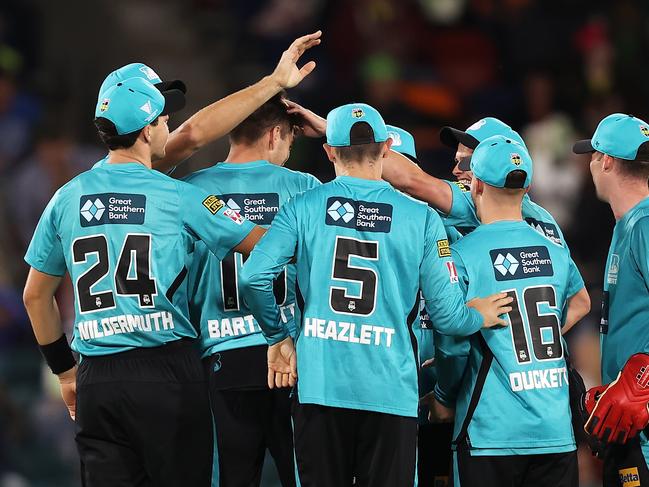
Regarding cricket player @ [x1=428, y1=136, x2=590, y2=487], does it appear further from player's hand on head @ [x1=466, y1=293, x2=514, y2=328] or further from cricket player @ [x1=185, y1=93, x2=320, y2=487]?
cricket player @ [x1=185, y1=93, x2=320, y2=487]

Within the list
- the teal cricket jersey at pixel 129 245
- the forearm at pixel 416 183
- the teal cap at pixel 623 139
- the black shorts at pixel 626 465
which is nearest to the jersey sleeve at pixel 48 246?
the teal cricket jersey at pixel 129 245

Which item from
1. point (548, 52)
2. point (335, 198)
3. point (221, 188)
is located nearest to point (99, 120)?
point (221, 188)

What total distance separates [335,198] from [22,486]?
5.91 meters

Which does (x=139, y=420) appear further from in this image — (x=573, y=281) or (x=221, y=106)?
(x=573, y=281)

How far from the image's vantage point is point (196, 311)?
19.6 ft

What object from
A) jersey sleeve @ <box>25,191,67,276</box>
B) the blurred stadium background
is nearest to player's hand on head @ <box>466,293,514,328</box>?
jersey sleeve @ <box>25,191,67,276</box>

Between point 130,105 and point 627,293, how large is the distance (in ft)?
8.47

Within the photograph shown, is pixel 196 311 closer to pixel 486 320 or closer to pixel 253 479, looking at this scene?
pixel 253 479

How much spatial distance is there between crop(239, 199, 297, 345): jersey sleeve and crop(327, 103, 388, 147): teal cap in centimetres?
36

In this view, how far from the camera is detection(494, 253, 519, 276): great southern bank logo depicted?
5566 millimetres

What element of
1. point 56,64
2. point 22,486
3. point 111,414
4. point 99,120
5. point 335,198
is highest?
point 56,64

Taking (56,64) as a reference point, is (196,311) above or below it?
below

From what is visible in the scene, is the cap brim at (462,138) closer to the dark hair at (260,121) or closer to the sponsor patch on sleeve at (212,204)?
the dark hair at (260,121)

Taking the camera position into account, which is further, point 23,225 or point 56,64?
point 56,64
